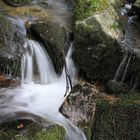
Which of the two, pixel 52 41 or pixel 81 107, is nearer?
pixel 81 107

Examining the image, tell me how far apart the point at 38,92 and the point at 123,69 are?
2101mm

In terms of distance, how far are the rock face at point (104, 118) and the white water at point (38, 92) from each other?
182mm

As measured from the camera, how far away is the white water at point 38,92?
6.84m

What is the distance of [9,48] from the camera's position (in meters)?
8.12

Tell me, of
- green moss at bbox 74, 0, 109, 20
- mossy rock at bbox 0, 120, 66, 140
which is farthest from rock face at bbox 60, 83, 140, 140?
green moss at bbox 74, 0, 109, 20

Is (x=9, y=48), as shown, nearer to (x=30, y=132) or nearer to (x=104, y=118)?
(x=104, y=118)

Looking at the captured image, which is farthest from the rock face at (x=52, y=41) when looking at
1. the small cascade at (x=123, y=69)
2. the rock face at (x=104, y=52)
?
the small cascade at (x=123, y=69)

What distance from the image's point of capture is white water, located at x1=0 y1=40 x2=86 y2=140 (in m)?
6.84

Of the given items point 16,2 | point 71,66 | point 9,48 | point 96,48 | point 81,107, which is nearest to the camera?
point 81,107

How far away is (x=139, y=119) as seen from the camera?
6586mm

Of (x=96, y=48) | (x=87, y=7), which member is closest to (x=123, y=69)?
(x=96, y=48)

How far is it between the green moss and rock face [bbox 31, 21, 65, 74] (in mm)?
809

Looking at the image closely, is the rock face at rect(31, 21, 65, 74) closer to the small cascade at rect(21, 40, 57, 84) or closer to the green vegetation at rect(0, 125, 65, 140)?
the small cascade at rect(21, 40, 57, 84)

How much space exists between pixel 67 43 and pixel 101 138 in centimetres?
314
